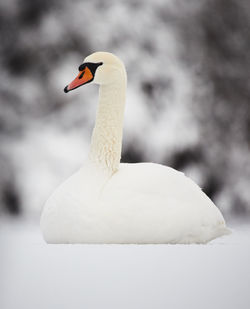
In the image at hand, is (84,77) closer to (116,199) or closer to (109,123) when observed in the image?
(109,123)

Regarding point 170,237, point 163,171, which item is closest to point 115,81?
point 163,171

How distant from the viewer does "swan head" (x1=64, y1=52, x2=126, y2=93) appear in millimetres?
843

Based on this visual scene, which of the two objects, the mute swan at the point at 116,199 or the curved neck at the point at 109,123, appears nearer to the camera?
the mute swan at the point at 116,199

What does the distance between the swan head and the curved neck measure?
13mm

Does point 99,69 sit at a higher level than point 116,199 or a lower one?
higher

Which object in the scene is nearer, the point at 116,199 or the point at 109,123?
the point at 116,199

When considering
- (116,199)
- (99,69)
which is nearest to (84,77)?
(99,69)

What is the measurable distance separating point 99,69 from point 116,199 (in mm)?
219

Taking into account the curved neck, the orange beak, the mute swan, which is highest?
the orange beak

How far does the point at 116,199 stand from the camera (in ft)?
2.36

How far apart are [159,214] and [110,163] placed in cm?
14

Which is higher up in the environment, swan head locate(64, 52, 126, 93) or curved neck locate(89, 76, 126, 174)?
swan head locate(64, 52, 126, 93)

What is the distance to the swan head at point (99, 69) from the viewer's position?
843 millimetres

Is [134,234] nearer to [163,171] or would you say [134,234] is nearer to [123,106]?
[163,171]
